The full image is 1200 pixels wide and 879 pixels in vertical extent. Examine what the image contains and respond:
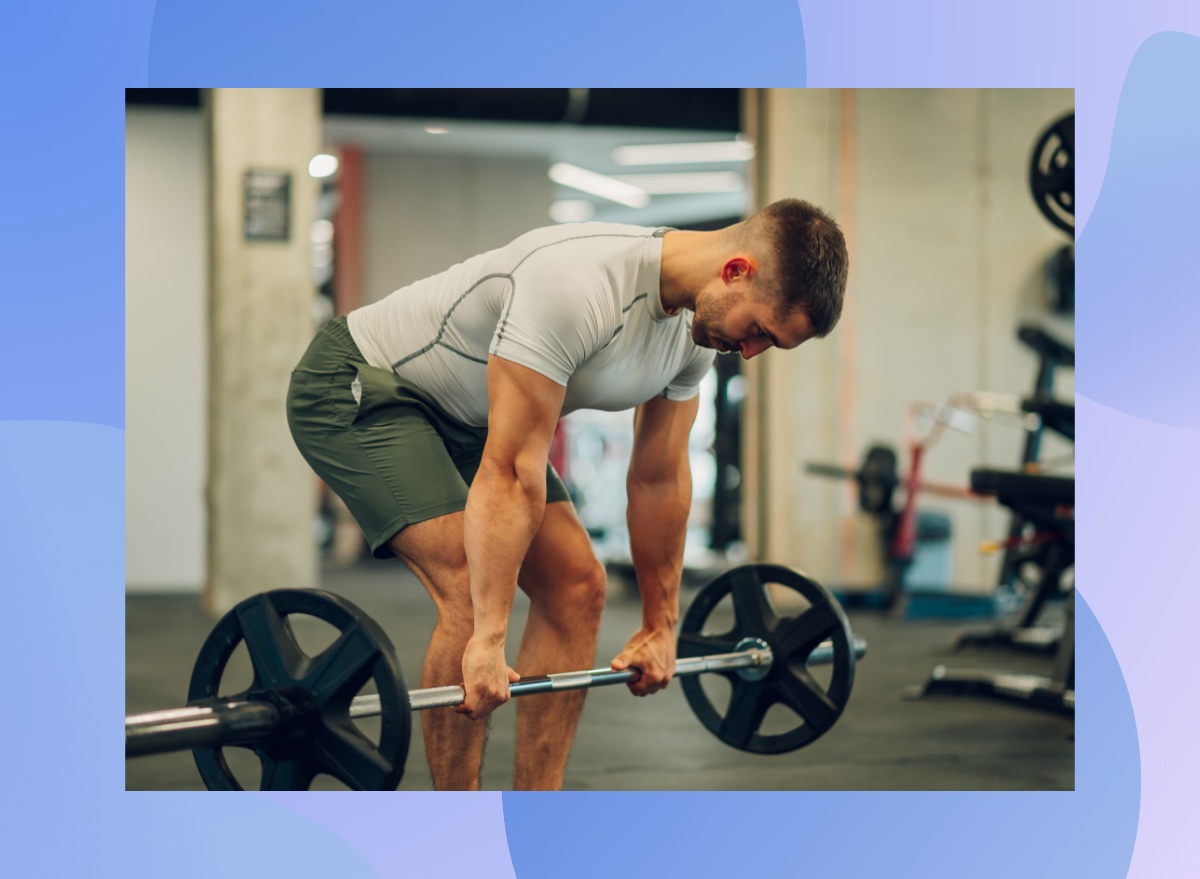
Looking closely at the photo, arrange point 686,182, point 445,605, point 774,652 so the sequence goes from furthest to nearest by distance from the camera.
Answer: point 686,182 → point 774,652 → point 445,605

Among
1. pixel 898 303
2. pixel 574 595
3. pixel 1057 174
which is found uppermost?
pixel 1057 174

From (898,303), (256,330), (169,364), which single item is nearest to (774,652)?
(256,330)

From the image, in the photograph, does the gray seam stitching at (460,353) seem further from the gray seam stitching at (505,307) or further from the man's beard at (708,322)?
the man's beard at (708,322)

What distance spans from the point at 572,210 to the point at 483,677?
8114mm

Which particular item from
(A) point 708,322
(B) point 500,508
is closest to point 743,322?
(A) point 708,322

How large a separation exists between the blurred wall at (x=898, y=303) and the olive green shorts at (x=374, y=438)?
363cm

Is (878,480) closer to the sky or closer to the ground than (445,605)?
closer to the ground

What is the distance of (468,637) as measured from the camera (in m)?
1.89

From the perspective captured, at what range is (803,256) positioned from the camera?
69.3 inches

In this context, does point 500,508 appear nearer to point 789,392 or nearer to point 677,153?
point 789,392

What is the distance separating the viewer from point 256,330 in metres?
4.88

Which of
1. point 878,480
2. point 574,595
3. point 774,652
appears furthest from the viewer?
point 878,480
